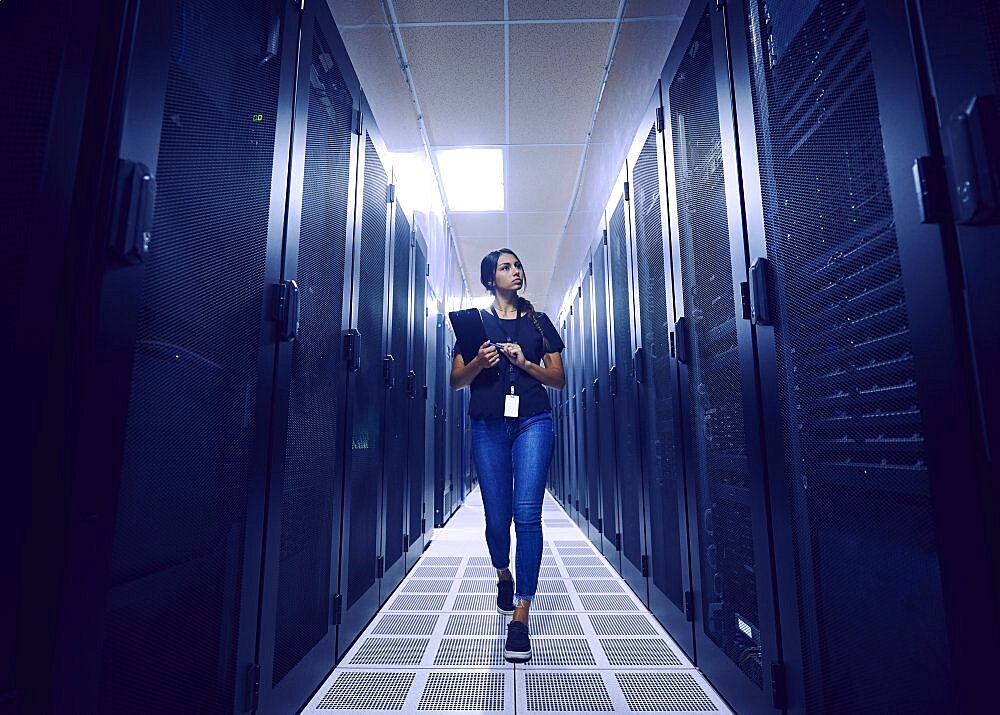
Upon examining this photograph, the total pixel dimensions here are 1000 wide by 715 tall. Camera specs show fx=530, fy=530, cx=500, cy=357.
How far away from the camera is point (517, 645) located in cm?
172

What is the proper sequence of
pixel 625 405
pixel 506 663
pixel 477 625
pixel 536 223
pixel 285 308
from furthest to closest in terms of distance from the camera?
pixel 536 223 → pixel 625 405 → pixel 477 625 → pixel 506 663 → pixel 285 308

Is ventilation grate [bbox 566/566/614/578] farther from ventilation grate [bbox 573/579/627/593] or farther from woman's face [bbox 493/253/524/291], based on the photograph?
woman's face [bbox 493/253/524/291]

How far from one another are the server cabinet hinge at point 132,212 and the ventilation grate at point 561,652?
1614 mm

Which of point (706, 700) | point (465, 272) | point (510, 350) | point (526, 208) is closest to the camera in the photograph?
point (706, 700)

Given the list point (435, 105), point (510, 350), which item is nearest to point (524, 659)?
point (510, 350)

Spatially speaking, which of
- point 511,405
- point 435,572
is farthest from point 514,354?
point 435,572

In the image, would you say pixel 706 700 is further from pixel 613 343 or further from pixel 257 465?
pixel 613 343

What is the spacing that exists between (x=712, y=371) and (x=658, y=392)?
1.93 ft

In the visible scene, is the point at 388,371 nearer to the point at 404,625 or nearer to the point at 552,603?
the point at 404,625

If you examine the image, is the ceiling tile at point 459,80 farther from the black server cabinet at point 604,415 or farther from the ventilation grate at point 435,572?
the ventilation grate at point 435,572

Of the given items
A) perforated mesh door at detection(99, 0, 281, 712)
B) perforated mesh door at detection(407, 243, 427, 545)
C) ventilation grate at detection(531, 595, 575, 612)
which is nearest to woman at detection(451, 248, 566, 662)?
ventilation grate at detection(531, 595, 575, 612)

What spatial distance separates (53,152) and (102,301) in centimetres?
20

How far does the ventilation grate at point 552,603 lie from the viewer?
2260mm

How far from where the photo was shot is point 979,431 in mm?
662
